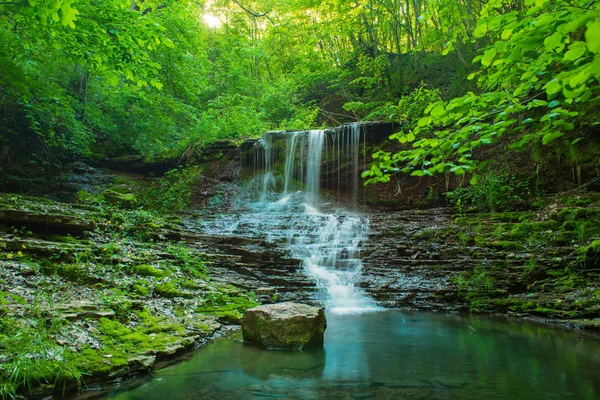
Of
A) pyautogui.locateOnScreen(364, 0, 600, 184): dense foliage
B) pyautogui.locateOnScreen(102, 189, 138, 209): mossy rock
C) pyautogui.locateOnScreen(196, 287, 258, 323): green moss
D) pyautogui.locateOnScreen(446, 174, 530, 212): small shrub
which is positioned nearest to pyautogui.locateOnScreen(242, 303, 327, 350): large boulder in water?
pyautogui.locateOnScreen(196, 287, 258, 323): green moss

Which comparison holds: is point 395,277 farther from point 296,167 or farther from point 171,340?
point 296,167

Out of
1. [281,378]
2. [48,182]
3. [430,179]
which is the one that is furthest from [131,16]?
[430,179]

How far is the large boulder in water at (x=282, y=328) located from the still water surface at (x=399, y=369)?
163mm

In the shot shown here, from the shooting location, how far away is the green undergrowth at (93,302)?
303 cm

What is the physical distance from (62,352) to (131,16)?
7252 mm

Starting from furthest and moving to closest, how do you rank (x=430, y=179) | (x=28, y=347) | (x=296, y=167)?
(x=296, y=167)
(x=430, y=179)
(x=28, y=347)

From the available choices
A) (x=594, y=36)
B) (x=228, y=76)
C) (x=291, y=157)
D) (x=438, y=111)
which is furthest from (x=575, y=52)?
(x=228, y=76)

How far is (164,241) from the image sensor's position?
28.7ft

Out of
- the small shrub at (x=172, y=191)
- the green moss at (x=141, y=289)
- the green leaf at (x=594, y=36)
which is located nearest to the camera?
the green leaf at (x=594, y=36)

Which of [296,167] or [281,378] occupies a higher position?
[296,167]

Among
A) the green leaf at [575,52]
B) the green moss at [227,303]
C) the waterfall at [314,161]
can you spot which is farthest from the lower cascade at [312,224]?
the green leaf at [575,52]

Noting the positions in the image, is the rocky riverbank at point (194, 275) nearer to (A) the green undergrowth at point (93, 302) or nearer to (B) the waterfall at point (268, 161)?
(A) the green undergrowth at point (93, 302)

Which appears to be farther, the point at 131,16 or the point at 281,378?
the point at 131,16

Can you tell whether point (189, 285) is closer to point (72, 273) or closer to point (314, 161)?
point (72, 273)
